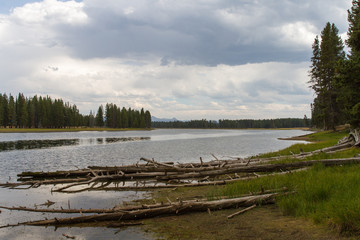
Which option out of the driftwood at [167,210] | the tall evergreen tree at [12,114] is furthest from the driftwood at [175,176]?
the tall evergreen tree at [12,114]

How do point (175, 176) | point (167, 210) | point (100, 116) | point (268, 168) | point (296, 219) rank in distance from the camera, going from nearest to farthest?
point (296, 219) < point (167, 210) < point (268, 168) < point (175, 176) < point (100, 116)

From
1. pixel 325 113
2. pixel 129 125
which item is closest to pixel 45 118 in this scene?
pixel 129 125

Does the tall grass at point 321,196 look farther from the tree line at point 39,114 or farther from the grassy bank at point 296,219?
the tree line at point 39,114

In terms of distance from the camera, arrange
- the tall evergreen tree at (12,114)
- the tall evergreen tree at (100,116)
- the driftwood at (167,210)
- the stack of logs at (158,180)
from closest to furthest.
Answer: the driftwood at (167,210)
the stack of logs at (158,180)
the tall evergreen tree at (12,114)
the tall evergreen tree at (100,116)

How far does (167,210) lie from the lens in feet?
29.3

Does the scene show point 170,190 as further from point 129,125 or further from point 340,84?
point 129,125

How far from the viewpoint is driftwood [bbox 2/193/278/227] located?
864 cm

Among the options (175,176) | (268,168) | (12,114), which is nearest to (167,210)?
(268,168)

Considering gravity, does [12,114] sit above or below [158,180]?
above

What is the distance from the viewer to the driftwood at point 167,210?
340 inches

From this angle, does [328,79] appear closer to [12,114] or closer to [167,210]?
[167,210]

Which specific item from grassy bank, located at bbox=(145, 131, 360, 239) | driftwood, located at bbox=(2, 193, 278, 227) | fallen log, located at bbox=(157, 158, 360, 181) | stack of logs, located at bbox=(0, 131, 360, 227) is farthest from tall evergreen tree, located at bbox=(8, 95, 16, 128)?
grassy bank, located at bbox=(145, 131, 360, 239)

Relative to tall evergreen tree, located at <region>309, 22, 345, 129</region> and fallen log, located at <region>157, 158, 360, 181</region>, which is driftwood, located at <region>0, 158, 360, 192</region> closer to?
fallen log, located at <region>157, 158, 360, 181</region>

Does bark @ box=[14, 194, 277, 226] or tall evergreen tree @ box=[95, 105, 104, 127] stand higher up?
tall evergreen tree @ box=[95, 105, 104, 127]
